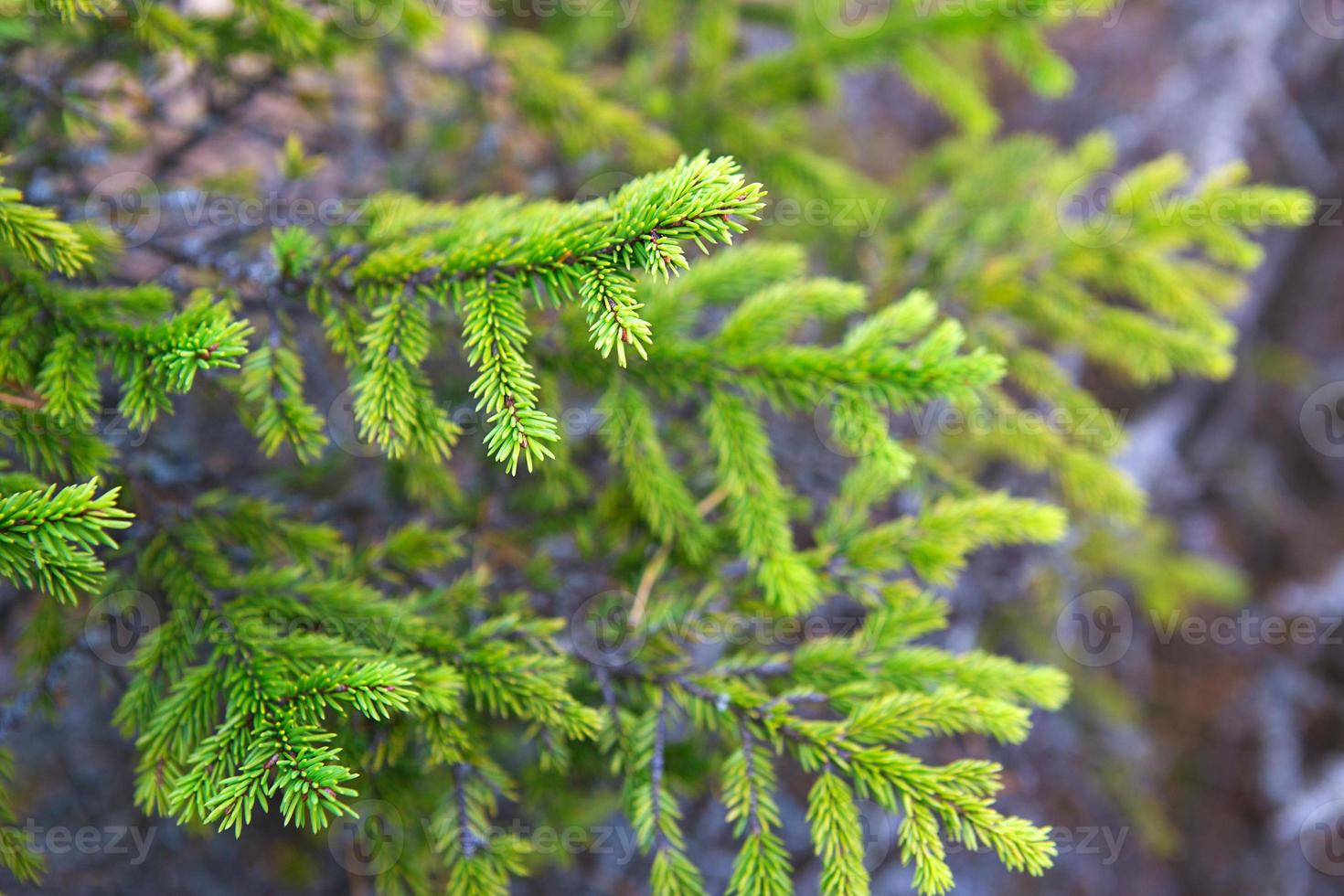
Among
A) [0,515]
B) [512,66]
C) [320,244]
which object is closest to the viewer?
[0,515]

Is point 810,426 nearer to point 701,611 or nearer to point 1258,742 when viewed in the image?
point 701,611

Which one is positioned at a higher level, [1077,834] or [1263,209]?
[1263,209]

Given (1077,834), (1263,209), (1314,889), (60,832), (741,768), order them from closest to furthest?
(741,768)
(1263,209)
(60,832)
(1077,834)
(1314,889)

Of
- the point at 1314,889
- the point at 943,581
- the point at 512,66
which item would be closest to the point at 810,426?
the point at 943,581

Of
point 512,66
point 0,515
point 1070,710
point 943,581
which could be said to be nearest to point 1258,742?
point 1070,710

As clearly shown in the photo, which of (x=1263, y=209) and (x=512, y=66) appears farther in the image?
(x=512, y=66)

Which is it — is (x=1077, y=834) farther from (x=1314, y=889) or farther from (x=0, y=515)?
(x=0, y=515)

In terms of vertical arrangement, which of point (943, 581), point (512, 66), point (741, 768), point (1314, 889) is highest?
point (512, 66)
